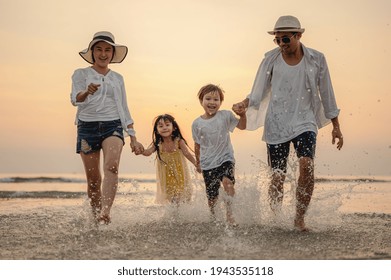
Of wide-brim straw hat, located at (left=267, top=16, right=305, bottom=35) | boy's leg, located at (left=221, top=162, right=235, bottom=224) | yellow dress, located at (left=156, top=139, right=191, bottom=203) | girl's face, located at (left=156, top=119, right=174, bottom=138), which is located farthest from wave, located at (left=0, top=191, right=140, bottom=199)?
wide-brim straw hat, located at (left=267, top=16, right=305, bottom=35)

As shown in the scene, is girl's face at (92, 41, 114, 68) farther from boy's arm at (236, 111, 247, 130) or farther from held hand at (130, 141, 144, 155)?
boy's arm at (236, 111, 247, 130)

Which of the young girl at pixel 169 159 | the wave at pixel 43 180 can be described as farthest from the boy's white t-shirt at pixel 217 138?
the wave at pixel 43 180

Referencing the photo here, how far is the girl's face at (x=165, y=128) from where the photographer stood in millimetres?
6984

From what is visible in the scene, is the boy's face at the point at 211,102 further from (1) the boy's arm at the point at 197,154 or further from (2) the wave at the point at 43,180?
(2) the wave at the point at 43,180

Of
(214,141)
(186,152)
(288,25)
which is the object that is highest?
(288,25)

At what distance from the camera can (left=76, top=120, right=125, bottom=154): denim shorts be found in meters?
6.07

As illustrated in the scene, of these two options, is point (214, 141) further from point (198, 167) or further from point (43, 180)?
point (43, 180)

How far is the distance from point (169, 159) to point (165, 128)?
1.15 ft

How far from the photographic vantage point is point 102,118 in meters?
6.08

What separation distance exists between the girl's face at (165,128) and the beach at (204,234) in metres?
0.61

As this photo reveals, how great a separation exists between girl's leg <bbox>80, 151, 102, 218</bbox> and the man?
156cm

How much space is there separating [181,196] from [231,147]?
1002 mm

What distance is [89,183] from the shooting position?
6.38 m

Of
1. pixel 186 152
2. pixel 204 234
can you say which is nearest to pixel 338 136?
pixel 204 234
